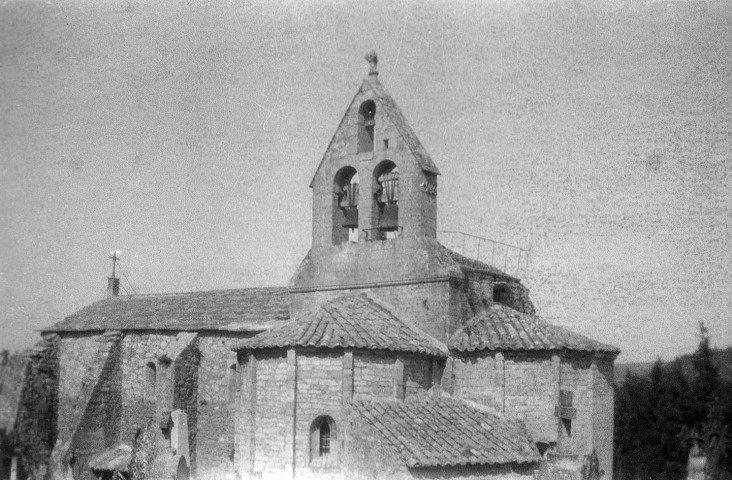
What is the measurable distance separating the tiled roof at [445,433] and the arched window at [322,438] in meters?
0.91

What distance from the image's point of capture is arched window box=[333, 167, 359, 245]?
22719mm

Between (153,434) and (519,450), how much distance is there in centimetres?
1336

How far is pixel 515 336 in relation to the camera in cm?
2017

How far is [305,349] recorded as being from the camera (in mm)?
18688

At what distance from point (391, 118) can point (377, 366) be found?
22.4ft

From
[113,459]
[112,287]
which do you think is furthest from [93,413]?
[112,287]

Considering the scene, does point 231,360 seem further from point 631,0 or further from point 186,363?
point 631,0

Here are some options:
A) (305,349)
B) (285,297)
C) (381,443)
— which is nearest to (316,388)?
(305,349)

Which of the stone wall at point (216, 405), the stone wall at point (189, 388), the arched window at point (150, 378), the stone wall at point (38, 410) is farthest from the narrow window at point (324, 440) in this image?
the stone wall at point (38, 410)

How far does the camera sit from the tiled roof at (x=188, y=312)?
26.8 metres

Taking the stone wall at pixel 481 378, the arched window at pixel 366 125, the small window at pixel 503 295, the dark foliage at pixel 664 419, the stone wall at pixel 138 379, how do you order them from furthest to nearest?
1. the dark foliage at pixel 664 419
2. the stone wall at pixel 138 379
3. the small window at pixel 503 295
4. the arched window at pixel 366 125
5. the stone wall at pixel 481 378

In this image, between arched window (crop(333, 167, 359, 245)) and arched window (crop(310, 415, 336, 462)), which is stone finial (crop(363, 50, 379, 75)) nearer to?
arched window (crop(333, 167, 359, 245))

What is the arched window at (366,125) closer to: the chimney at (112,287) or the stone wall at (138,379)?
the stone wall at (138,379)

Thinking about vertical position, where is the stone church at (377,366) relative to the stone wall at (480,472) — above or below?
above
